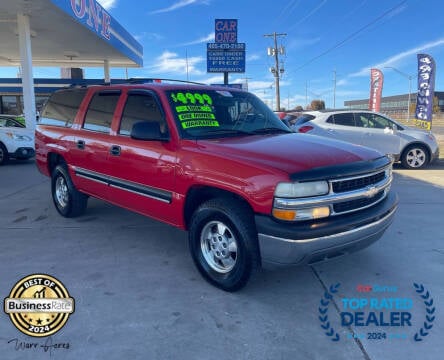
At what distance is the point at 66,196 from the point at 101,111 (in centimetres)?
159

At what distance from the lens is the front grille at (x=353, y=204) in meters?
3.05

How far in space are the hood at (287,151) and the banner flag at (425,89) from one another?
1191cm

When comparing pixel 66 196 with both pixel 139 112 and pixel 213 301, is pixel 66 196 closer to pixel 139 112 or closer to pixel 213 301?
pixel 139 112

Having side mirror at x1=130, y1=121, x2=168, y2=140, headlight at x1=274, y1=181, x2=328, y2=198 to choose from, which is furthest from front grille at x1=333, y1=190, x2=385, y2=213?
side mirror at x1=130, y1=121, x2=168, y2=140

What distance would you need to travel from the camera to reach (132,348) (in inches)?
102

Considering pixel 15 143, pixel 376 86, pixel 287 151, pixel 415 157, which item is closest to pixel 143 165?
pixel 287 151

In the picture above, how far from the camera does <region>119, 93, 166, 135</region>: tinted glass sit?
402 cm

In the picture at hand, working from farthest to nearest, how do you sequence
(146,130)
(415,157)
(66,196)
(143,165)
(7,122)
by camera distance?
(7,122) < (415,157) < (66,196) < (143,165) < (146,130)

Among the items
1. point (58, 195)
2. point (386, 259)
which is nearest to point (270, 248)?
point (386, 259)

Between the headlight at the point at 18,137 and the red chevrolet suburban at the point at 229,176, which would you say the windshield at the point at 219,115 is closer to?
the red chevrolet suburban at the point at 229,176

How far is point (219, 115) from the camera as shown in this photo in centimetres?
411

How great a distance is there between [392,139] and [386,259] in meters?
7.02

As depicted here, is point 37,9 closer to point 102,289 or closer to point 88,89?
point 88,89

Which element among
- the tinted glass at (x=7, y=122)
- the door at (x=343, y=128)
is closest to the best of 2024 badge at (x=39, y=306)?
the door at (x=343, y=128)
